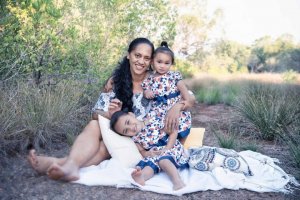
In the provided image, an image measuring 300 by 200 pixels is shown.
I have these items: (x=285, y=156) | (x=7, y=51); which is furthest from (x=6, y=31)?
(x=285, y=156)

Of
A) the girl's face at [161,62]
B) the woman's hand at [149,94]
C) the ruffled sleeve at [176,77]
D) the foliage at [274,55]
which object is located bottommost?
the foliage at [274,55]

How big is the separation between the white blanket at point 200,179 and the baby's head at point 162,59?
1.10 meters

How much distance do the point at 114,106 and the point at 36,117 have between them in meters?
1.09

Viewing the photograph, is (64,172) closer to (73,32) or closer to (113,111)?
(113,111)

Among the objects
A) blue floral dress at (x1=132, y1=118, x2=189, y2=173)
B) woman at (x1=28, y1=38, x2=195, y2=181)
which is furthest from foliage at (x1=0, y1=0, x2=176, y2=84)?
blue floral dress at (x1=132, y1=118, x2=189, y2=173)

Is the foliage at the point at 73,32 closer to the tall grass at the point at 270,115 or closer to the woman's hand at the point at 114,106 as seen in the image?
the woman's hand at the point at 114,106

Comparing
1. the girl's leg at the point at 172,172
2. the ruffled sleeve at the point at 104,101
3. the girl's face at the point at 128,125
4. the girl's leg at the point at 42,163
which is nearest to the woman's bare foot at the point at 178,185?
the girl's leg at the point at 172,172

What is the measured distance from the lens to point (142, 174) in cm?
294

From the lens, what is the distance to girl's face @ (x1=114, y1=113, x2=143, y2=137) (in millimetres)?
3271

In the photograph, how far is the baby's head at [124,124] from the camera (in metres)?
3.27

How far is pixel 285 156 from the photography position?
3.94 metres

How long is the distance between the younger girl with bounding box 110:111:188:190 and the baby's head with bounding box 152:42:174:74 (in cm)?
60

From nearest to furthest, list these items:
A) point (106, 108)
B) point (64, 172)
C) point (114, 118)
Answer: point (64, 172), point (114, 118), point (106, 108)

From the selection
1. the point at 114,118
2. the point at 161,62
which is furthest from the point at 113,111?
the point at 161,62
